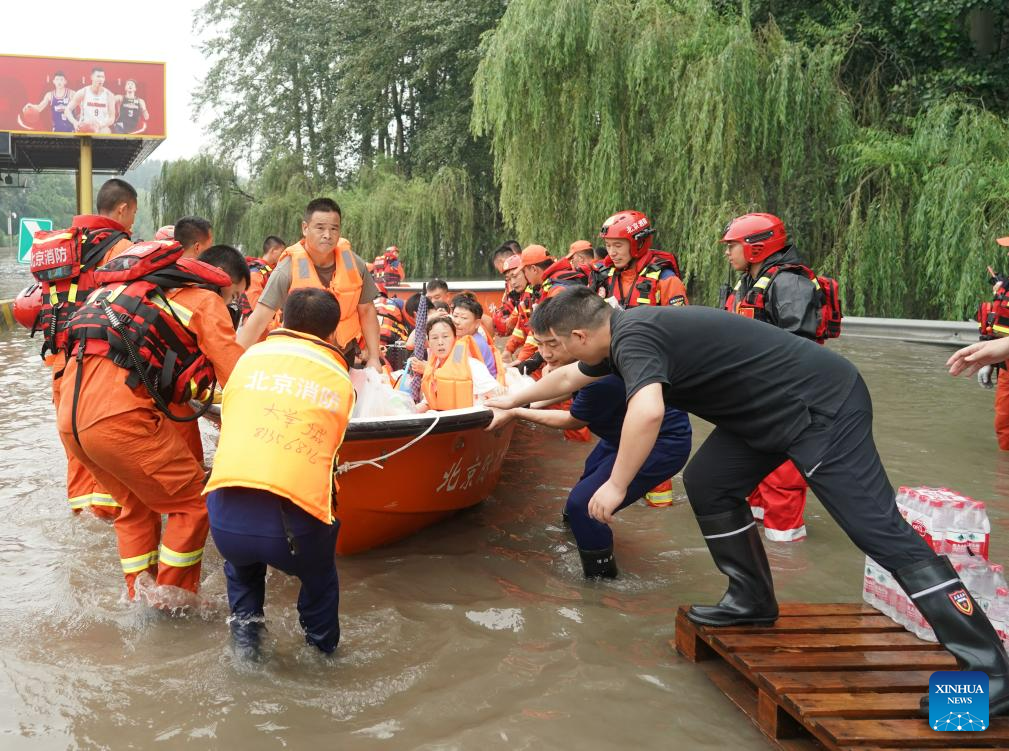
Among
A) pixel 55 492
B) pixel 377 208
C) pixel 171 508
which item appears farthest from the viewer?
pixel 377 208

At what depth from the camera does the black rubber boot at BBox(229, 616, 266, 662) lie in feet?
11.5

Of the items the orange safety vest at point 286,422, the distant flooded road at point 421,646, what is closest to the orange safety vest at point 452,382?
the distant flooded road at point 421,646

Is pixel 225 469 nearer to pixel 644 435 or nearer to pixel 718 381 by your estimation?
pixel 644 435

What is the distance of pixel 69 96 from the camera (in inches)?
1077

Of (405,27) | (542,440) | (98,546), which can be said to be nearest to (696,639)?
(98,546)

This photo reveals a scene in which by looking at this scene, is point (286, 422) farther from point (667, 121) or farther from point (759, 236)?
point (667, 121)

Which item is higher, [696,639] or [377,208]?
[377,208]

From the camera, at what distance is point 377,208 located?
65.9ft

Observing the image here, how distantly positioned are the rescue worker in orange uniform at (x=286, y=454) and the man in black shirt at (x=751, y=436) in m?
0.86

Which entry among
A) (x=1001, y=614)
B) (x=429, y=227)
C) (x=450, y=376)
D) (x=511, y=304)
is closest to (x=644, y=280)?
(x=450, y=376)

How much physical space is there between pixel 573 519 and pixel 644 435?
4.94ft

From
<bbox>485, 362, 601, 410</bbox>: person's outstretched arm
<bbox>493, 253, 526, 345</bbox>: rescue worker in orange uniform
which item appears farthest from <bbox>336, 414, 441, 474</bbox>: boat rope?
<bbox>493, 253, 526, 345</bbox>: rescue worker in orange uniform

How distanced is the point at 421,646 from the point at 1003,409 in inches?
218

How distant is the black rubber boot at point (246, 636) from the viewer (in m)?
3.50
